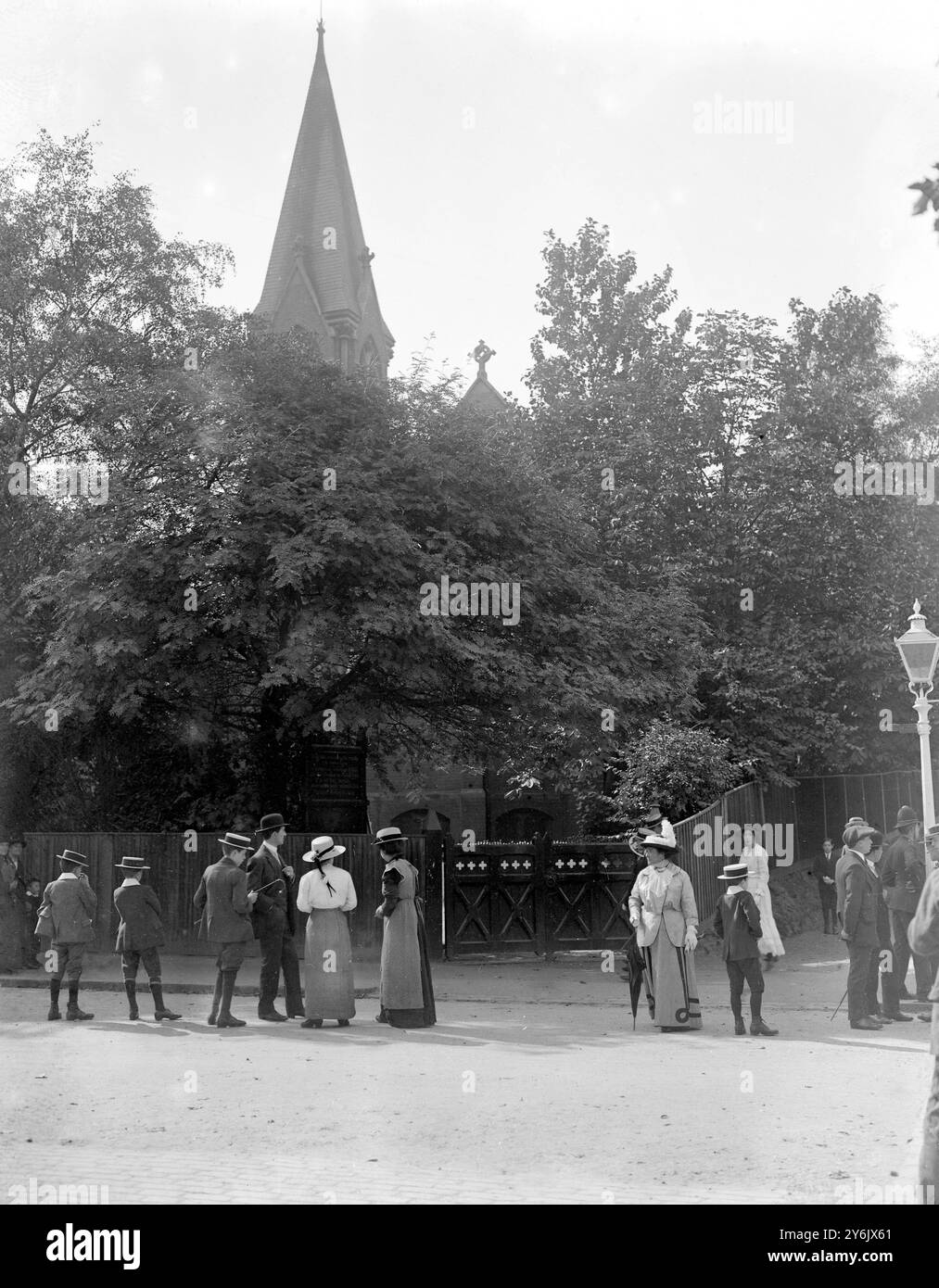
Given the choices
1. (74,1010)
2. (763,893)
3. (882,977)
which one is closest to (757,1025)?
(882,977)

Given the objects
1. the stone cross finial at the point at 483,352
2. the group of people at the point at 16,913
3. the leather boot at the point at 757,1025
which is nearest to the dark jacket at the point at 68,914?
the group of people at the point at 16,913

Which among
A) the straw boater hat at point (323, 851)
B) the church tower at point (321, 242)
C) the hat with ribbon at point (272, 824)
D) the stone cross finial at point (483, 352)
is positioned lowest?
the straw boater hat at point (323, 851)

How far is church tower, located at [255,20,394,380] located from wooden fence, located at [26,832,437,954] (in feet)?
114

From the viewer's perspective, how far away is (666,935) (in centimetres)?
1197

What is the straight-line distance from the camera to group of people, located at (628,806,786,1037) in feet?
38.9

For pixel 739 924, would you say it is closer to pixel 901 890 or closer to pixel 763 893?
pixel 901 890

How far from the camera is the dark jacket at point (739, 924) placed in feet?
38.9

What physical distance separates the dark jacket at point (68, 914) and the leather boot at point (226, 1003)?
2.02m

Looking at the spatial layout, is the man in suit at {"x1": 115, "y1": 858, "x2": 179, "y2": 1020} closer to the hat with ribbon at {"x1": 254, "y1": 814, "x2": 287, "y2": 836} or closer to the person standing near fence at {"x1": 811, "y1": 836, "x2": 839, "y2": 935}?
the hat with ribbon at {"x1": 254, "y1": 814, "x2": 287, "y2": 836}

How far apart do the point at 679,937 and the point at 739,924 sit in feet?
1.81

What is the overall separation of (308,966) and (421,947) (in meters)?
1.08

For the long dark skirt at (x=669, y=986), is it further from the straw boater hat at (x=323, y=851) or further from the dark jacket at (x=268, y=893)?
the dark jacket at (x=268, y=893)

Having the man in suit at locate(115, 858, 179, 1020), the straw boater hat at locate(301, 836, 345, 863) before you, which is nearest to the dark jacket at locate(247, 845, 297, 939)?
the straw boater hat at locate(301, 836, 345, 863)
